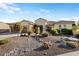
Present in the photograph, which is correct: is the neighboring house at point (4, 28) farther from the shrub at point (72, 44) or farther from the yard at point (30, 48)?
the shrub at point (72, 44)

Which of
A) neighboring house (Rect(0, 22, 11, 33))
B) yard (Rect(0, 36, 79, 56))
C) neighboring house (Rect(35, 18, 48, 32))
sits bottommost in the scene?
yard (Rect(0, 36, 79, 56))

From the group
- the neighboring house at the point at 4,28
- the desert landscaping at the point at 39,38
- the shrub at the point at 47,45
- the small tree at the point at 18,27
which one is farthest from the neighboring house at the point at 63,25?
the neighboring house at the point at 4,28

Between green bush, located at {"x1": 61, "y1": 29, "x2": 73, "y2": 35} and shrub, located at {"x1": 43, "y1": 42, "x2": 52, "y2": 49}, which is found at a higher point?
green bush, located at {"x1": 61, "y1": 29, "x2": 73, "y2": 35}

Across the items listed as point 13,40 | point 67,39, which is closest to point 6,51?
point 13,40

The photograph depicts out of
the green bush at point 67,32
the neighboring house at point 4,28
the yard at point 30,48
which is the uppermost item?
the neighboring house at point 4,28

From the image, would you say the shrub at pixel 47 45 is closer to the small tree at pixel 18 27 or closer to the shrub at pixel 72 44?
the shrub at pixel 72 44

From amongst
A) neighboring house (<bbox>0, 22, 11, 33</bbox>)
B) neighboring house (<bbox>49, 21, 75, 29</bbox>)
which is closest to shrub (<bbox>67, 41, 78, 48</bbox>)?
neighboring house (<bbox>49, 21, 75, 29</bbox>)

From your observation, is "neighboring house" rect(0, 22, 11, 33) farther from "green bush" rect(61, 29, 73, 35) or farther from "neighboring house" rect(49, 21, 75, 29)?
"green bush" rect(61, 29, 73, 35)

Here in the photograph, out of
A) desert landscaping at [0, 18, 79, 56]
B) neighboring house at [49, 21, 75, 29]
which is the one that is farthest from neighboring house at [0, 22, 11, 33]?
neighboring house at [49, 21, 75, 29]

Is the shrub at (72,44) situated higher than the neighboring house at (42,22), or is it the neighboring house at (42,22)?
the neighboring house at (42,22)

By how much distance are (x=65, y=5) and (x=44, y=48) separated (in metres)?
0.71

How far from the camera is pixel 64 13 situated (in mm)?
5418

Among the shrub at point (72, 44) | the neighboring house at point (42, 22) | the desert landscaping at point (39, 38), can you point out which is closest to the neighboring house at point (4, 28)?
the desert landscaping at point (39, 38)

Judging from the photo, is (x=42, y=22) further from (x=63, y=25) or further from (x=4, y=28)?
(x=4, y=28)
